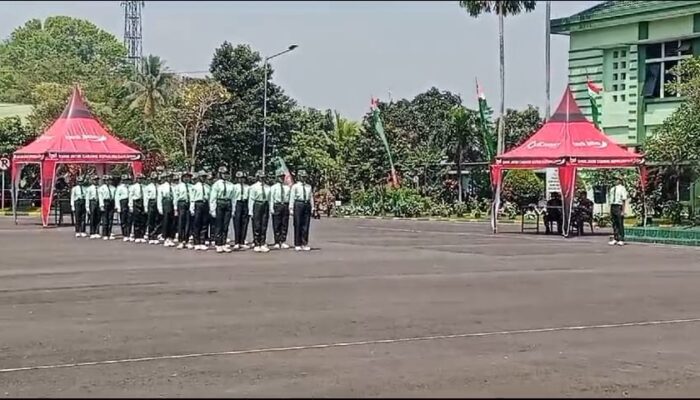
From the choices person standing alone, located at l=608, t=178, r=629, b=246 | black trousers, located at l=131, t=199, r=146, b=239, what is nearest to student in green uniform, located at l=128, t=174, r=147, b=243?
black trousers, located at l=131, t=199, r=146, b=239

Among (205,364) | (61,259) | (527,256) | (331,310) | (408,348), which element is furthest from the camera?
(527,256)

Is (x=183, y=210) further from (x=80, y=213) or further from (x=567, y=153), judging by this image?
(x=567, y=153)

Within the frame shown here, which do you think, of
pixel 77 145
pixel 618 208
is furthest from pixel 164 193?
pixel 618 208

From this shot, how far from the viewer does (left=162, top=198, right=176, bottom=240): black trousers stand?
88.1 ft

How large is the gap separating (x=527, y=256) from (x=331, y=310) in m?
10.4

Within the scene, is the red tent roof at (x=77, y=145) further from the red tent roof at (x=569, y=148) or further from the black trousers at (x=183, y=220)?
the red tent roof at (x=569, y=148)

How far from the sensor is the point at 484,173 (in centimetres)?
5400

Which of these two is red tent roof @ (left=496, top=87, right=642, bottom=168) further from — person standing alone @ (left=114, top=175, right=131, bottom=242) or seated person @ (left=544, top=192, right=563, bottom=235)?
person standing alone @ (left=114, top=175, right=131, bottom=242)

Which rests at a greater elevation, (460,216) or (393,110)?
(393,110)

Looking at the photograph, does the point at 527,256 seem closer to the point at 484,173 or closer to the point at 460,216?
the point at 460,216

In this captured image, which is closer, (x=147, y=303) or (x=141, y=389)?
(x=141, y=389)

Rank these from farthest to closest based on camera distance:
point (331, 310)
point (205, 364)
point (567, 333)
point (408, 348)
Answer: point (331, 310), point (567, 333), point (408, 348), point (205, 364)

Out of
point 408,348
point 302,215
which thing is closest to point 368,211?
point 302,215

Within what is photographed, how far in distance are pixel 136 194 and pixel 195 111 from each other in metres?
25.8
